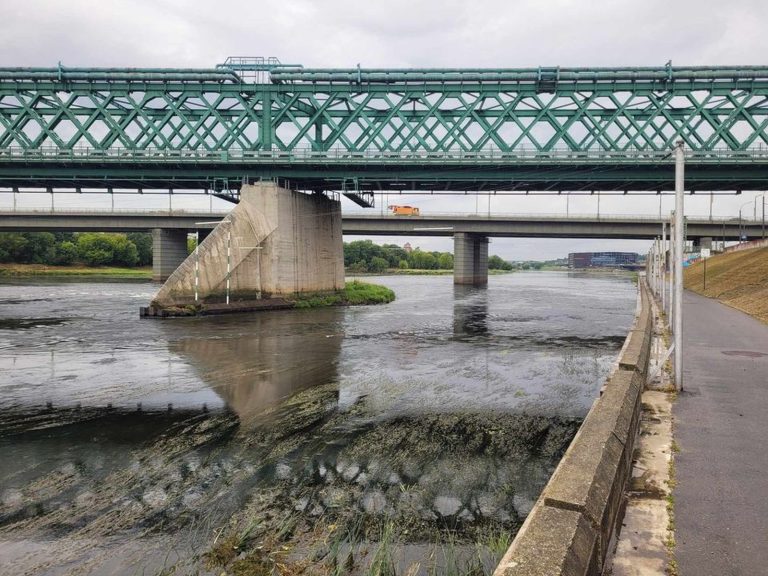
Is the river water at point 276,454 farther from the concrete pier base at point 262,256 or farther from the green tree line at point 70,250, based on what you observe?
the green tree line at point 70,250

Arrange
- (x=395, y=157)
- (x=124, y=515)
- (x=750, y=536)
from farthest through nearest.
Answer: (x=395, y=157)
(x=124, y=515)
(x=750, y=536)

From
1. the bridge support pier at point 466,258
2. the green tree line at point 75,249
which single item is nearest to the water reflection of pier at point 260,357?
the bridge support pier at point 466,258

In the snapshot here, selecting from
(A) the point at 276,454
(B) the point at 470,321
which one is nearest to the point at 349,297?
(B) the point at 470,321

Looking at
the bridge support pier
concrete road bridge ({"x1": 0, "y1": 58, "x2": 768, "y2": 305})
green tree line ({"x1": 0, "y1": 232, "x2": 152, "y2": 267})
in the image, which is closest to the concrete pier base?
concrete road bridge ({"x1": 0, "y1": 58, "x2": 768, "y2": 305})

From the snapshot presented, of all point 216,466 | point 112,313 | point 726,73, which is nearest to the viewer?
point 216,466

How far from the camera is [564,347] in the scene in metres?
23.1

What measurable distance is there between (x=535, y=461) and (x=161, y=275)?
92807 mm

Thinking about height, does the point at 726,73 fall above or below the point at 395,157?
above

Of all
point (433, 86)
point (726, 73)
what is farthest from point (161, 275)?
point (726, 73)

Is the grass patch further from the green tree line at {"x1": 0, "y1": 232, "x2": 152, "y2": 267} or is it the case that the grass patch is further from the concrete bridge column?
the green tree line at {"x1": 0, "y1": 232, "x2": 152, "y2": 267}

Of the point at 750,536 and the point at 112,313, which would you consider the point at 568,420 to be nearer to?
the point at 750,536

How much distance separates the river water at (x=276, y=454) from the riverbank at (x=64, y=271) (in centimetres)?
10597

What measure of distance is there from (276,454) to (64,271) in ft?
439

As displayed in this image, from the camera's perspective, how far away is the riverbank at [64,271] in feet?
392
